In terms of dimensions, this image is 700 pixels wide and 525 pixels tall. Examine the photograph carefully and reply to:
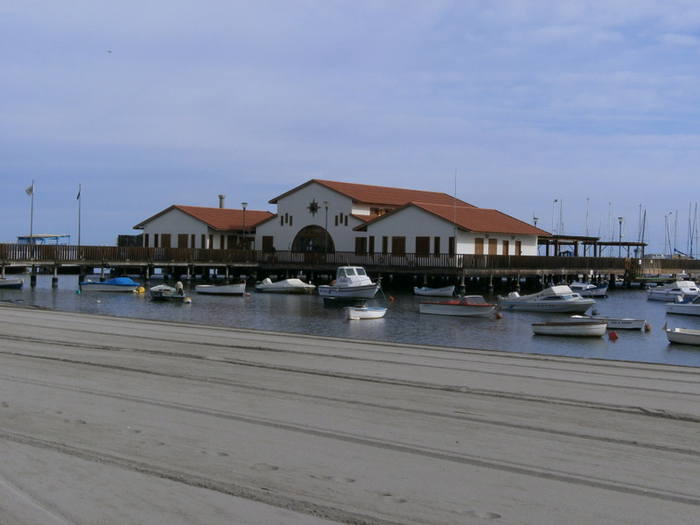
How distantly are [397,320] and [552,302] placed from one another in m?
11.0

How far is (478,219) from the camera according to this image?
61969 mm

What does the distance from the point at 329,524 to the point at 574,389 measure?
8.35 metres

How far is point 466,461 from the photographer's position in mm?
9141

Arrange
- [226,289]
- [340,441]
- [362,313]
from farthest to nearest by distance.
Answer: [226,289], [362,313], [340,441]

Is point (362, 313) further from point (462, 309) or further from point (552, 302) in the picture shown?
point (552, 302)

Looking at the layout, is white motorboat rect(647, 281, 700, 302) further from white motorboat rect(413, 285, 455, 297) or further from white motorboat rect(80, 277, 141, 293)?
white motorboat rect(80, 277, 141, 293)

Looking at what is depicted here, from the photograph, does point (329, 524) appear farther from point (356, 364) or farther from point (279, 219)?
point (279, 219)

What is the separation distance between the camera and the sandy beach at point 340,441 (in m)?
7.59

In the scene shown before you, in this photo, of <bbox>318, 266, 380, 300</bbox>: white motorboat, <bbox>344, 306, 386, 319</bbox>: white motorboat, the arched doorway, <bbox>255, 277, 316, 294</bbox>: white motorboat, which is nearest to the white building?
the arched doorway

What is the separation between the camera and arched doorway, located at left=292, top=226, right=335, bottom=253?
222 feet

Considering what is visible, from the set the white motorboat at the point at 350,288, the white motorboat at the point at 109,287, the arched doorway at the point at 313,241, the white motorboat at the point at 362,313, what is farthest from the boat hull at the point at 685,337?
the arched doorway at the point at 313,241

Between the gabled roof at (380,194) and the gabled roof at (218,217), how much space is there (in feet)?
18.6

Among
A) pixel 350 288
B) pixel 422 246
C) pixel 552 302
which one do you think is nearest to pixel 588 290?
pixel 422 246

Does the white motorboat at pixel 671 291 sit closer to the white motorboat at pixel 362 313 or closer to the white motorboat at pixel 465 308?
the white motorboat at pixel 465 308
